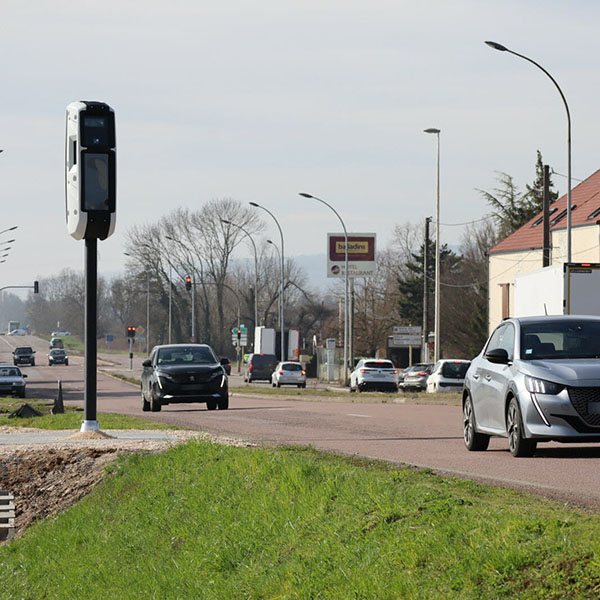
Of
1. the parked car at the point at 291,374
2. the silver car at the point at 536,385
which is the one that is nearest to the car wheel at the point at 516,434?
the silver car at the point at 536,385

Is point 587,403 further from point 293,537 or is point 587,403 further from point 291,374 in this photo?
point 291,374

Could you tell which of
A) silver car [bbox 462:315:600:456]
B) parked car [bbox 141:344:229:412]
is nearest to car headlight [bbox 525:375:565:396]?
silver car [bbox 462:315:600:456]

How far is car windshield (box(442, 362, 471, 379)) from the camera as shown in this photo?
4459 centimetres

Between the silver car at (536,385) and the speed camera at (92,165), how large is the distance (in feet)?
17.1

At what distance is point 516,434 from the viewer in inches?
529

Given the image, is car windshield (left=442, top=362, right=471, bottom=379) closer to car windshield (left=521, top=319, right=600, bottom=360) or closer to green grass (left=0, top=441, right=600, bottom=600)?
car windshield (left=521, top=319, right=600, bottom=360)

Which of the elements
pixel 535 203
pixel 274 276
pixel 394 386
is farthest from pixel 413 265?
pixel 394 386

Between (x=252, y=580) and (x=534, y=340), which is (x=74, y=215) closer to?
(x=534, y=340)

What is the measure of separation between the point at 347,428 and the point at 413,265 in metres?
91.8

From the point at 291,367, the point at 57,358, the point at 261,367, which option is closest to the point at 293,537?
the point at 291,367

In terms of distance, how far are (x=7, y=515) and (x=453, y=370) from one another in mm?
33065

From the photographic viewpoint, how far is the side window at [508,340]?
1395 centimetres

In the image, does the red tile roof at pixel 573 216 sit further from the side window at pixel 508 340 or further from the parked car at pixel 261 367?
the side window at pixel 508 340

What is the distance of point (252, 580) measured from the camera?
8094mm
